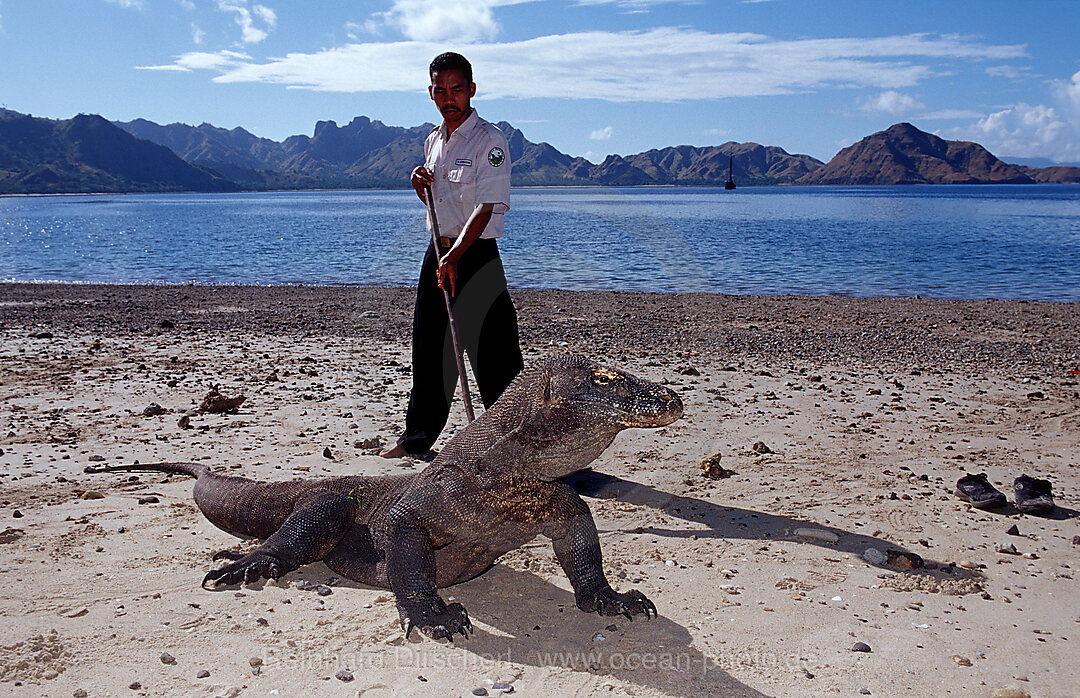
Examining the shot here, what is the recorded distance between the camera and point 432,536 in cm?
457

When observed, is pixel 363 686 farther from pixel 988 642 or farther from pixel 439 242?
pixel 439 242

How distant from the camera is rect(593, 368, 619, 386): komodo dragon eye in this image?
413 cm

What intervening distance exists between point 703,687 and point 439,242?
158 inches

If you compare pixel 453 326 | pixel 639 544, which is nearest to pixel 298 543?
pixel 453 326

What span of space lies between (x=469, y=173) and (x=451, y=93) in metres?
0.61

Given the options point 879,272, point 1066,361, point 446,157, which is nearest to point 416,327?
point 446,157

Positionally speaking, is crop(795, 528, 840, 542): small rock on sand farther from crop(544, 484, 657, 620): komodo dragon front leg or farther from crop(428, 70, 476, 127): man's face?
crop(428, 70, 476, 127): man's face

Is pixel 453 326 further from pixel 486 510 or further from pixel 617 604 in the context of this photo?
pixel 617 604

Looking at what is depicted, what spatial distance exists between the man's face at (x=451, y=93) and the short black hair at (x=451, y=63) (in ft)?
0.08

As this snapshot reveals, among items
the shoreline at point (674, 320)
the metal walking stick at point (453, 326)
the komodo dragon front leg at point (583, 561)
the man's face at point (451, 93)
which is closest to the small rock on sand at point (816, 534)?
the komodo dragon front leg at point (583, 561)

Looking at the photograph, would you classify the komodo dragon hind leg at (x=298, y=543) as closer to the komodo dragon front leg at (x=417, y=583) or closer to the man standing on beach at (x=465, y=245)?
the komodo dragon front leg at (x=417, y=583)

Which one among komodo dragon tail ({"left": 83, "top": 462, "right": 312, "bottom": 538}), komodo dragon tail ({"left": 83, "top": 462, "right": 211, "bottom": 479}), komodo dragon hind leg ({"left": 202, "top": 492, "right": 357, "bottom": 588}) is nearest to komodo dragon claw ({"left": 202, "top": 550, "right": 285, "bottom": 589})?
komodo dragon hind leg ({"left": 202, "top": 492, "right": 357, "bottom": 588})

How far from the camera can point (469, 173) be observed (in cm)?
650

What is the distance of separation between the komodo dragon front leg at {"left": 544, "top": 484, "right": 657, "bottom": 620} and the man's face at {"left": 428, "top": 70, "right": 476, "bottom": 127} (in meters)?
3.27
